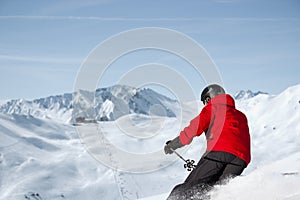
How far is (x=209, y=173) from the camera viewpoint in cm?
651

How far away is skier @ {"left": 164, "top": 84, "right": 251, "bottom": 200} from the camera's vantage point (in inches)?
249

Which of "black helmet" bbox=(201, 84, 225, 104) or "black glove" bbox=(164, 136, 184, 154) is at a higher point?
"black helmet" bbox=(201, 84, 225, 104)

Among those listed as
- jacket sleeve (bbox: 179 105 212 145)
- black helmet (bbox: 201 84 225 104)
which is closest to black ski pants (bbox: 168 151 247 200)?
jacket sleeve (bbox: 179 105 212 145)

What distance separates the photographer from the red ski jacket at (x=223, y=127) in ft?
20.7

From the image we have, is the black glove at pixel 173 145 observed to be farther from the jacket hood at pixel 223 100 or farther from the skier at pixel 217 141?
the jacket hood at pixel 223 100

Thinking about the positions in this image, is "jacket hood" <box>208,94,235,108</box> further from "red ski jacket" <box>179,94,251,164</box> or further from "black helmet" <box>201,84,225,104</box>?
"black helmet" <box>201,84,225,104</box>

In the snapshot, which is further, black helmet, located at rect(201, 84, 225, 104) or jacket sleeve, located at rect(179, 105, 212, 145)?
black helmet, located at rect(201, 84, 225, 104)

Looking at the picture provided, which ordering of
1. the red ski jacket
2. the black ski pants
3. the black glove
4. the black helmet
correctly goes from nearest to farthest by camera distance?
the red ski jacket → the black ski pants → the black helmet → the black glove

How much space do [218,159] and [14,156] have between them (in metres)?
182

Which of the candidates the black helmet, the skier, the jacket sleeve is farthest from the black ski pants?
the black helmet

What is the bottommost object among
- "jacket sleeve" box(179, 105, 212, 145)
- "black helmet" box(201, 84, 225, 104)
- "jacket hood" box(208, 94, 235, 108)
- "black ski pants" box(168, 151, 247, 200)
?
"black ski pants" box(168, 151, 247, 200)

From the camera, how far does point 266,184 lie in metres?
6.39

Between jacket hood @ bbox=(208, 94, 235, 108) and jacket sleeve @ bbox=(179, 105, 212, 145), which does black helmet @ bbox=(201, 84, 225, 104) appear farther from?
jacket sleeve @ bbox=(179, 105, 212, 145)

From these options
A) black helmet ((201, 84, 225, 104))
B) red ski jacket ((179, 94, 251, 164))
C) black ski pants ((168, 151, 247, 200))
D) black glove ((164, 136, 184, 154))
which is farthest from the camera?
black glove ((164, 136, 184, 154))
